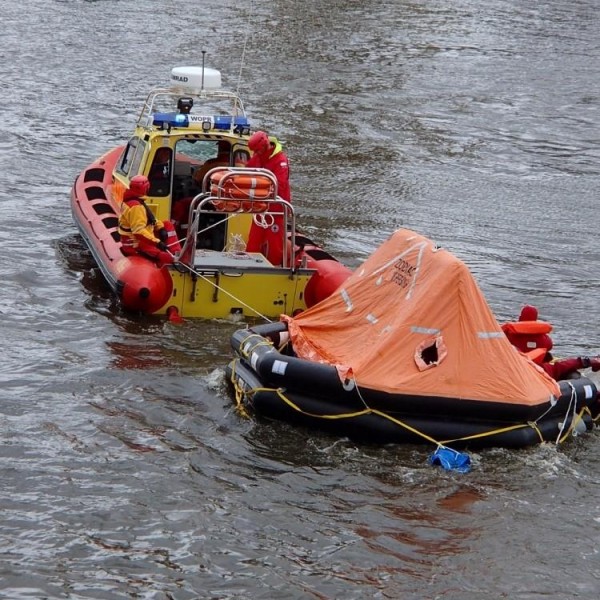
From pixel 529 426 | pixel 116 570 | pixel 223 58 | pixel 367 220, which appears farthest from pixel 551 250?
pixel 223 58

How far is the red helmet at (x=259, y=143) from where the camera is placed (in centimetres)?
1295

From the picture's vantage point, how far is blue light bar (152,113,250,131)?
13.6m

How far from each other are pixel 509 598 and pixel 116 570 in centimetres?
255

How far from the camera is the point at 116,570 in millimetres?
7980

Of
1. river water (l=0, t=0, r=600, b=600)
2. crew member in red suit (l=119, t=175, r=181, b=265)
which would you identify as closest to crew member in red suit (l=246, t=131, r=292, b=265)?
crew member in red suit (l=119, t=175, r=181, b=265)

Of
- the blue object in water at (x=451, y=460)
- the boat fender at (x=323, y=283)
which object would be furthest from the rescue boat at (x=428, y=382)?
the boat fender at (x=323, y=283)

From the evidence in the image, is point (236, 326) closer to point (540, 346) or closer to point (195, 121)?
point (195, 121)

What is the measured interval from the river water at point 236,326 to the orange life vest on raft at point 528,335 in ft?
3.17

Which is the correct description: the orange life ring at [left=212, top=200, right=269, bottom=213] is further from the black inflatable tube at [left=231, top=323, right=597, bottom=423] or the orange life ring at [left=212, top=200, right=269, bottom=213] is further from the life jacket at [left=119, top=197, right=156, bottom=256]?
the black inflatable tube at [left=231, top=323, right=597, bottom=423]

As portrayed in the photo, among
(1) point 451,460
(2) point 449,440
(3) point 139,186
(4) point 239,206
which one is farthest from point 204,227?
(1) point 451,460

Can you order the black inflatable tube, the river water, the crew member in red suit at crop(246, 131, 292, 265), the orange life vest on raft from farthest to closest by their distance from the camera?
the crew member in red suit at crop(246, 131, 292, 265) → the orange life vest on raft → the black inflatable tube → the river water

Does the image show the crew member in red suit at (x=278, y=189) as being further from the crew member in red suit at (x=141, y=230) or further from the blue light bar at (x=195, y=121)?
the crew member in red suit at (x=141, y=230)

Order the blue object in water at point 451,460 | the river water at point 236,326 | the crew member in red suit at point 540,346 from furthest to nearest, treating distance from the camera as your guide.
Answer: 1. the crew member in red suit at point 540,346
2. the blue object in water at point 451,460
3. the river water at point 236,326

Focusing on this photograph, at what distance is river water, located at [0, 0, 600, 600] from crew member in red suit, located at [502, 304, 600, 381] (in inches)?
25.2
